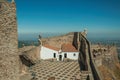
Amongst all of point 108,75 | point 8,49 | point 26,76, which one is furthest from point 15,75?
point 108,75

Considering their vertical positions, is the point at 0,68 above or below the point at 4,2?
below

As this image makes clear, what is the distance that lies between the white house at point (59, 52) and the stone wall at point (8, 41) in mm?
23330

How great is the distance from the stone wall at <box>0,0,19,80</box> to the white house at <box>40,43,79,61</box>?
2333 cm

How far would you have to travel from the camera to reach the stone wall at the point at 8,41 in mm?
7774

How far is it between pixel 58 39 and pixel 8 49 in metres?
27.2

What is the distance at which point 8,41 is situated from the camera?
7.96m

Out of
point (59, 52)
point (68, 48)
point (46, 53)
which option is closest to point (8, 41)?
point (46, 53)

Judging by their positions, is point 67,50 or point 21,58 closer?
point 21,58

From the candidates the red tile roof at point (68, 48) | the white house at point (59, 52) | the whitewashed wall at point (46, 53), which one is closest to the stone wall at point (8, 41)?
the whitewashed wall at point (46, 53)

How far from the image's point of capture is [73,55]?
32.9 meters

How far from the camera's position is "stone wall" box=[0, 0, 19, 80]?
7774mm

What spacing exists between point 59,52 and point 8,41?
82.7 feet

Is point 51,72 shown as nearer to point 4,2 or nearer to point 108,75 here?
point 108,75

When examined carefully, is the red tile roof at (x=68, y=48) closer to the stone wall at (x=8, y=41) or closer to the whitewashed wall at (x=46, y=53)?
the whitewashed wall at (x=46, y=53)
